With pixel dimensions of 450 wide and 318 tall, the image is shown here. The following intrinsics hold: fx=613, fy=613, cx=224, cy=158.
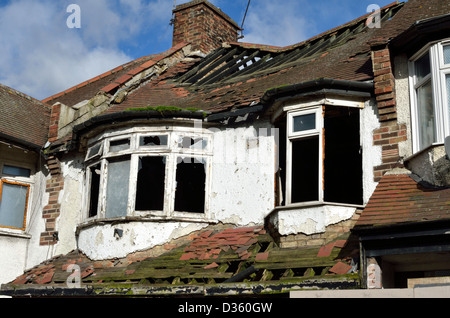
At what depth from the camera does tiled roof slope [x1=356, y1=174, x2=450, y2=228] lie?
8.20 m

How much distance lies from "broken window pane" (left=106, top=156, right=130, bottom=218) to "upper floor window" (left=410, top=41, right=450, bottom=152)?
552 centimetres

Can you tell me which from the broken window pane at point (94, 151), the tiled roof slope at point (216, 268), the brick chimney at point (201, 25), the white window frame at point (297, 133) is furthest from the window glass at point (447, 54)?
the brick chimney at point (201, 25)

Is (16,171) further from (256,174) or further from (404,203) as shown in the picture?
(404,203)

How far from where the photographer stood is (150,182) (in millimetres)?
12344

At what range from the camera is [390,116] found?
10.1 metres

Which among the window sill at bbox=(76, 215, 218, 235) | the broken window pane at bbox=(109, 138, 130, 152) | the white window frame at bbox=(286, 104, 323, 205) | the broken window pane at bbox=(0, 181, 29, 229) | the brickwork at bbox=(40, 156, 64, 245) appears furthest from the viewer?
the broken window pane at bbox=(0, 181, 29, 229)

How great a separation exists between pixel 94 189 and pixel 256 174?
378cm

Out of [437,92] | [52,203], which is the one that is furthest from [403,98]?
[52,203]

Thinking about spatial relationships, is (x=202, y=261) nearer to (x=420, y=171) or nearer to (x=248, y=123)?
(x=248, y=123)

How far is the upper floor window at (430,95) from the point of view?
9.18m

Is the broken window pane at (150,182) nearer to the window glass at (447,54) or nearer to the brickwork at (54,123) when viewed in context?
the brickwork at (54,123)

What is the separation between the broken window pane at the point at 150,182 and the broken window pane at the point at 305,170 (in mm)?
2724

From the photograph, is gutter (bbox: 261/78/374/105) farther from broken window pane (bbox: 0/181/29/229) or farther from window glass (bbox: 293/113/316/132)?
broken window pane (bbox: 0/181/29/229)

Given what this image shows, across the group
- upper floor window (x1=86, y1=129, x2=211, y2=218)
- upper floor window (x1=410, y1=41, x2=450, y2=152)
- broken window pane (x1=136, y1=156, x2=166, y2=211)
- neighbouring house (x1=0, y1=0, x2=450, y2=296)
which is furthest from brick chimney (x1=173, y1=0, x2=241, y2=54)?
upper floor window (x1=410, y1=41, x2=450, y2=152)
